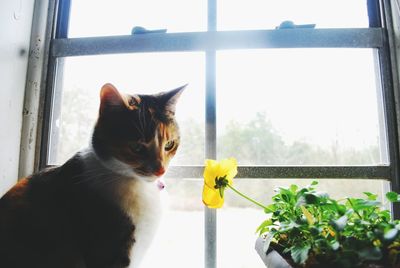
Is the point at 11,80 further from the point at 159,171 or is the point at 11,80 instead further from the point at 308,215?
the point at 308,215

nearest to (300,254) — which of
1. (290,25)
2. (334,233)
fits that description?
(334,233)

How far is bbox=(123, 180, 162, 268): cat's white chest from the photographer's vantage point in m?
0.67

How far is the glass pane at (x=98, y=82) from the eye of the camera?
3.38 feet

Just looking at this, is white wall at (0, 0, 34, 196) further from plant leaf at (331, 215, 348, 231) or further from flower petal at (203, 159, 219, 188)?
plant leaf at (331, 215, 348, 231)

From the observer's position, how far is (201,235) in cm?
98

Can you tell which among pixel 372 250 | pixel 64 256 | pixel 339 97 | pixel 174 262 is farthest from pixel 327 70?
pixel 64 256

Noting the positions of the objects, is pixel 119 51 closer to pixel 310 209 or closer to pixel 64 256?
pixel 64 256

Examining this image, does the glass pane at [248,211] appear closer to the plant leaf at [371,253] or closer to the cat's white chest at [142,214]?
the cat's white chest at [142,214]

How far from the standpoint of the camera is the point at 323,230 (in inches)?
22.3

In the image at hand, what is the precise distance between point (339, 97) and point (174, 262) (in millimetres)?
941

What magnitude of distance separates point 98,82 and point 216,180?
0.70 m

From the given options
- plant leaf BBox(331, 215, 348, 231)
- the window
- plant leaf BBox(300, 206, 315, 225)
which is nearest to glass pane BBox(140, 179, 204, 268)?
the window

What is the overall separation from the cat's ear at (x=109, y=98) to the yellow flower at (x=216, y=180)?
1.06 feet

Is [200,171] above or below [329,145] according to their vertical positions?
below
